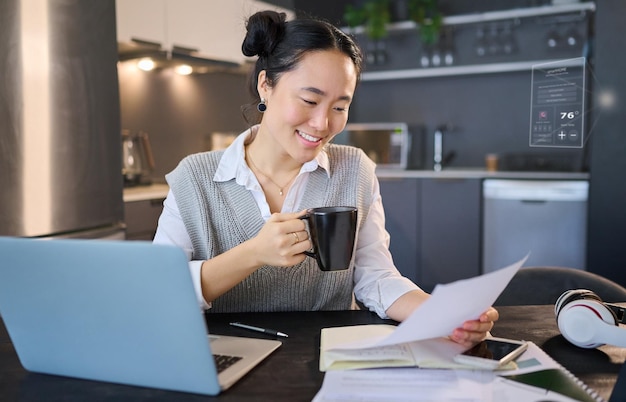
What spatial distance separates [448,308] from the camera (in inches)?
30.6

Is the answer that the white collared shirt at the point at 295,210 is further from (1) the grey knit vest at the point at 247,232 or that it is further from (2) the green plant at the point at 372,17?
(2) the green plant at the point at 372,17

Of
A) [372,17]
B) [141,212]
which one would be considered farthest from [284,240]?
[372,17]

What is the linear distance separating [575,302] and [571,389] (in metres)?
0.25

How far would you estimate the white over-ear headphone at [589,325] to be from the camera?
931mm

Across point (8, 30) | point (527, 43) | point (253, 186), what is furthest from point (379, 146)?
point (253, 186)

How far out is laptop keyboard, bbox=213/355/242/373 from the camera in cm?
84

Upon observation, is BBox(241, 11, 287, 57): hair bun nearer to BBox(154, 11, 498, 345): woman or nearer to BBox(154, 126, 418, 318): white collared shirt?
BBox(154, 11, 498, 345): woman

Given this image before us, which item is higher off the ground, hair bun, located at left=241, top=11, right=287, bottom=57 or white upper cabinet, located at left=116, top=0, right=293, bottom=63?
white upper cabinet, located at left=116, top=0, right=293, bottom=63

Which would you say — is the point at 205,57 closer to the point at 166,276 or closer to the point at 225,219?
the point at 225,219

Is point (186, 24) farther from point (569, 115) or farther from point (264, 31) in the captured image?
point (569, 115)

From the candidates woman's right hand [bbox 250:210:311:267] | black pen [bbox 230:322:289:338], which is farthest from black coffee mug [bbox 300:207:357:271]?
black pen [bbox 230:322:289:338]

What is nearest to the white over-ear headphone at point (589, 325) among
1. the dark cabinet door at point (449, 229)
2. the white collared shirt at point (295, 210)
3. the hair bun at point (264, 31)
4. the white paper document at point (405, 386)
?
the white paper document at point (405, 386)

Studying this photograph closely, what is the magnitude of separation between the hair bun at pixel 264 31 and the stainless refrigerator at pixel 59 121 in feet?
4.09

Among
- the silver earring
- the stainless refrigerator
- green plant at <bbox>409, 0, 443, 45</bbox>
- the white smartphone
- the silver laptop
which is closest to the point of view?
the silver laptop
